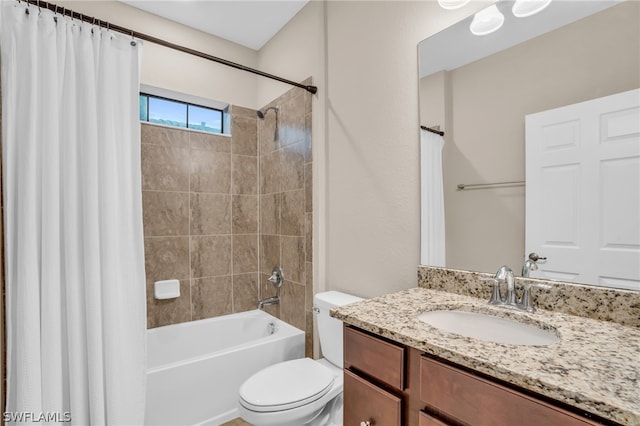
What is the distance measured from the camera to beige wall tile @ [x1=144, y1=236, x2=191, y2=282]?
2.32m

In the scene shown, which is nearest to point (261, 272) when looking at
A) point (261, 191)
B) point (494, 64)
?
point (261, 191)

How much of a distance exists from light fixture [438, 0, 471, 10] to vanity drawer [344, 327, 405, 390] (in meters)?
1.40

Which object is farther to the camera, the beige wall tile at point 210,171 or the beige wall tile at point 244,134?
the beige wall tile at point 244,134

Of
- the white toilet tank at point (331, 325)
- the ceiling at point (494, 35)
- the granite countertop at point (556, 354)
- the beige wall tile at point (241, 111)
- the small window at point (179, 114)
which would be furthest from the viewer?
the beige wall tile at point (241, 111)

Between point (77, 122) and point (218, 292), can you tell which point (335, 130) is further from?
point (218, 292)

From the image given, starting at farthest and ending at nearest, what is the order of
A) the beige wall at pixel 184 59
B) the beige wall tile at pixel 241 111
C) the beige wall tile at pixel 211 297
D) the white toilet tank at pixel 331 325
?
the beige wall tile at pixel 241 111
the beige wall tile at pixel 211 297
the beige wall at pixel 184 59
the white toilet tank at pixel 331 325

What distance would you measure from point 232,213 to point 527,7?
232 centimetres

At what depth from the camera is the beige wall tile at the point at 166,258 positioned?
2324 mm

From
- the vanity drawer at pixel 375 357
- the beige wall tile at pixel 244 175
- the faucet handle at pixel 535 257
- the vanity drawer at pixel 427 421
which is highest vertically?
the beige wall tile at pixel 244 175

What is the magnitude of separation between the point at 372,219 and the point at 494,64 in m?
0.91

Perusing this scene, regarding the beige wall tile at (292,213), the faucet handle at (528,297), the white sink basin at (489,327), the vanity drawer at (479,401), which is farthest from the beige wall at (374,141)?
the vanity drawer at (479,401)

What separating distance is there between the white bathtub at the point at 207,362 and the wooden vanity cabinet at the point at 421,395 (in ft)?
3.65

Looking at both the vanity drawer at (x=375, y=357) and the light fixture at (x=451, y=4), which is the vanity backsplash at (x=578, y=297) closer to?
the vanity drawer at (x=375, y=357)

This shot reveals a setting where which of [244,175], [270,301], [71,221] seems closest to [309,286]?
[270,301]
